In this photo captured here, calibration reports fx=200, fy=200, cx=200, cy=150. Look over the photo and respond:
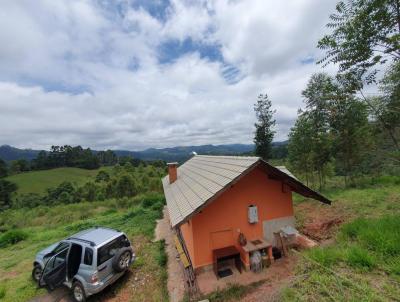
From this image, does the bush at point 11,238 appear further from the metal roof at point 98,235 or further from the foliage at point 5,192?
the foliage at point 5,192

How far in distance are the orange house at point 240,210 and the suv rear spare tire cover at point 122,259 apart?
2235mm

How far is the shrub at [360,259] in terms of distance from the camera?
346cm

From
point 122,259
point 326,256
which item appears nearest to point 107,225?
point 122,259

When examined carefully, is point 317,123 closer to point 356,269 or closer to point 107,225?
point 356,269

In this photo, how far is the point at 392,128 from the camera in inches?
315

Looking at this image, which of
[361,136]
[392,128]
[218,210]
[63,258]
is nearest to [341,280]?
[218,210]

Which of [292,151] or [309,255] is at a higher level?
[292,151]

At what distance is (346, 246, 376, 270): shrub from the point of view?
3463 millimetres

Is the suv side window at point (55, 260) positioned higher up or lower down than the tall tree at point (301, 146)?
lower down

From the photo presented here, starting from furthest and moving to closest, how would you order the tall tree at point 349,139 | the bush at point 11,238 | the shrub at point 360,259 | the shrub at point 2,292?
the bush at point 11,238 < the tall tree at point 349,139 < the shrub at point 2,292 < the shrub at point 360,259

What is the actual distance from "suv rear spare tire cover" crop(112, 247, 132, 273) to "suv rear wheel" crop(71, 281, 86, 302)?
1166 millimetres

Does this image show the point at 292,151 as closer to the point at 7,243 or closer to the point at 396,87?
the point at 396,87

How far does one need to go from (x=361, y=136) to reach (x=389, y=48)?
14.4 metres

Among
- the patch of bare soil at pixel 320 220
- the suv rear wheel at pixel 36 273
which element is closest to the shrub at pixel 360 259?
the patch of bare soil at pixel 320 220
